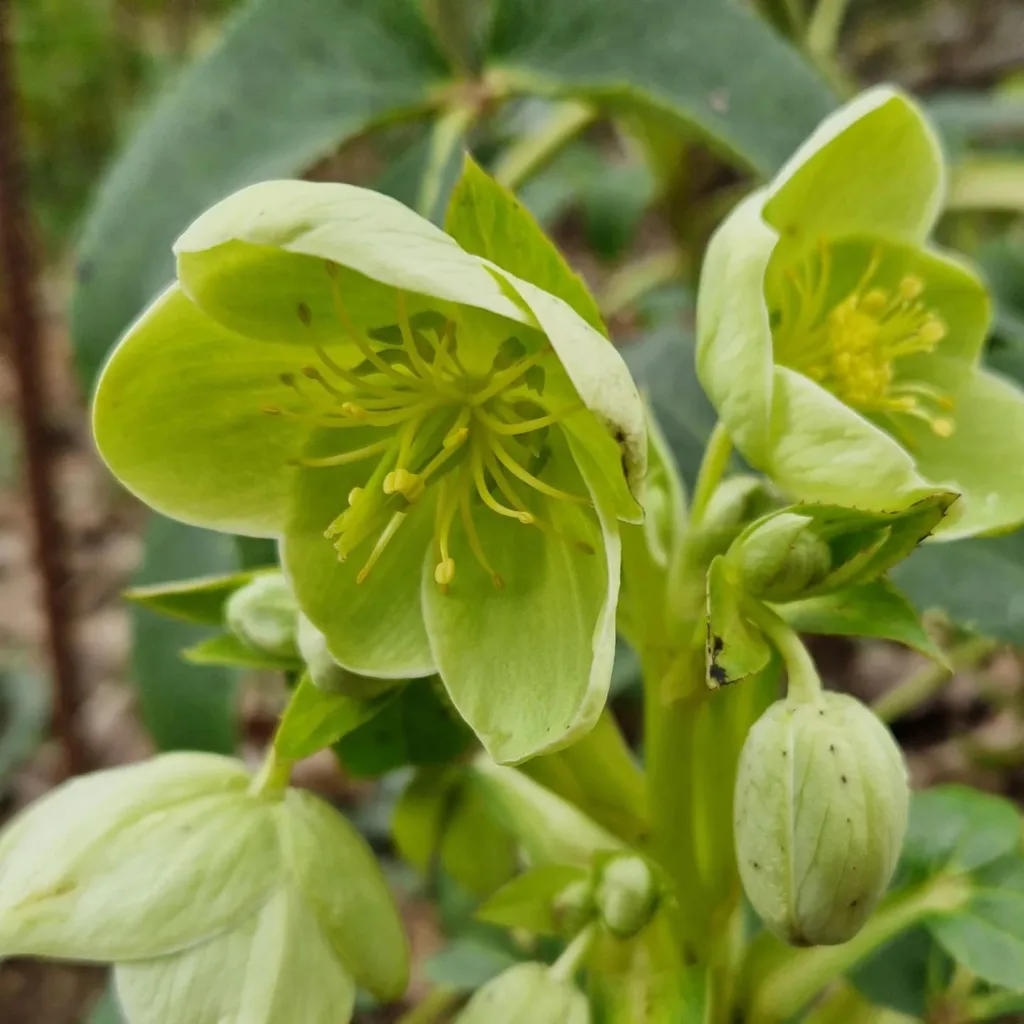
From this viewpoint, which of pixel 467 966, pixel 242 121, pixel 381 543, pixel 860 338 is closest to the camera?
pixel 381 543

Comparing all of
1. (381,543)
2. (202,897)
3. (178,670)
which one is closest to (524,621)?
(381,543)

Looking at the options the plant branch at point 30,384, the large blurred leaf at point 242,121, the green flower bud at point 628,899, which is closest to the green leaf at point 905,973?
the green flower bud at point 628,899

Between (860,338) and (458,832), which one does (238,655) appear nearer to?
(458,832)

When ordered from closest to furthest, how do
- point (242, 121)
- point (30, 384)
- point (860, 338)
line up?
point (860, 338)
point (242, 121)
point (30, 384)

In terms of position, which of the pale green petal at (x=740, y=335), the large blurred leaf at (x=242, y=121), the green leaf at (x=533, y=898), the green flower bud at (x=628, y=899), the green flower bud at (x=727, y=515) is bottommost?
the green leaf at (x=533, y=898)

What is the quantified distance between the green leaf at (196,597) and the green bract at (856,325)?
23 cm

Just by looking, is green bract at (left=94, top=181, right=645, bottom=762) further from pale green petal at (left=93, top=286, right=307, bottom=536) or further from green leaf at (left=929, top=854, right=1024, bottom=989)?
green leaf at (left=929, top=854, right=1024, bottom=989)

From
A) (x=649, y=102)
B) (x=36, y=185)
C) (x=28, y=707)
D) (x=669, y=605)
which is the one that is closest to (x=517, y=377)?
(x=669, y=605)

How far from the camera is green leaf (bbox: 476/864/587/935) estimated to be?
0.54 metres

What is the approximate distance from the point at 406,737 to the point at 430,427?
154 millimetres

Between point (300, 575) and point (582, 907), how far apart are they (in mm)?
195

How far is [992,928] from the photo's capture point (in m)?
0.55

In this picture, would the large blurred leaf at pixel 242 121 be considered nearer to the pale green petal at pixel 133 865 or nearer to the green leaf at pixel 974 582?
the pale green petal at pixel 133 865

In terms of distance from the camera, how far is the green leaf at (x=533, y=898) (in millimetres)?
545
